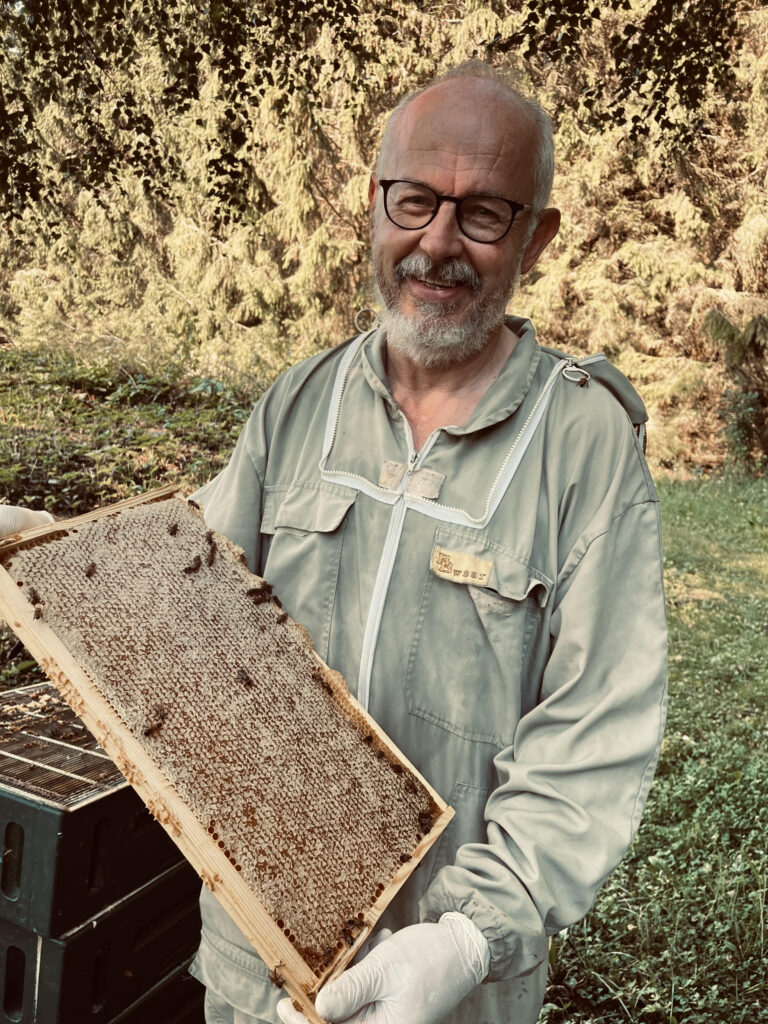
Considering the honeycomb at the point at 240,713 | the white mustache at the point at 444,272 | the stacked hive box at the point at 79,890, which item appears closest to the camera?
the honeycomb at the point at 240,713

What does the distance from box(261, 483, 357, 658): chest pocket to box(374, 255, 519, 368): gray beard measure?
0.37m

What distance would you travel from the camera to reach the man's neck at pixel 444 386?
1942 millimetres

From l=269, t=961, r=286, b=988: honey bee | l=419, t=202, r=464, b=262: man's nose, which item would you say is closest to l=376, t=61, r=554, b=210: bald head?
l=419, t=202, r=464, b=262: man's nose

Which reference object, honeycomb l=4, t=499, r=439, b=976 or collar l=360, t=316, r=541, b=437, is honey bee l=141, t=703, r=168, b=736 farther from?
collar l=360, t=316, r=541, b=437

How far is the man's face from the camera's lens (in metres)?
1.86

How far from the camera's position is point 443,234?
6.14 ft

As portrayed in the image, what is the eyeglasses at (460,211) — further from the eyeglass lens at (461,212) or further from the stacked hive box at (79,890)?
the stacked hive box at (79,890)

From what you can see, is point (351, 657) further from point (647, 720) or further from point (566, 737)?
point (647, 720)

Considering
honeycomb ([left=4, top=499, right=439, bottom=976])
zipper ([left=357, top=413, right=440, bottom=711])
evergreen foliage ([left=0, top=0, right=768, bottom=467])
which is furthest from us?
evergreen foliage ([left=0, top=0, right=768, bottom=467])

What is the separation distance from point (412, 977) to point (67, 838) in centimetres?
98

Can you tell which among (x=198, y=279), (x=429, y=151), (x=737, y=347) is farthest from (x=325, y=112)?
(x=429, y=151)

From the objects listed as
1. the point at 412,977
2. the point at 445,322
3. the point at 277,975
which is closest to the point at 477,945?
the point at 412,977

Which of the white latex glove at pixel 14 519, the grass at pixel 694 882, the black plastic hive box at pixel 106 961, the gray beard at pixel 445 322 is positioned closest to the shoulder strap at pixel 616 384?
the gray beard at pixel 445 322

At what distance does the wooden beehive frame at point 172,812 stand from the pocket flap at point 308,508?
58 centimetres
